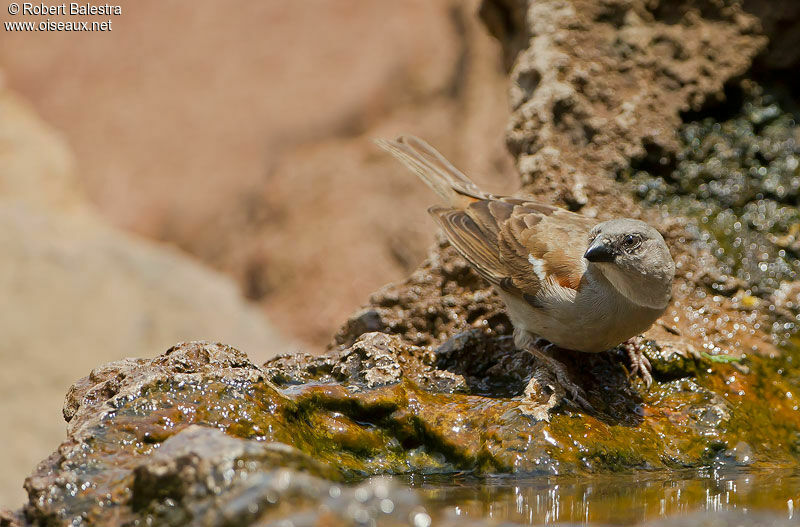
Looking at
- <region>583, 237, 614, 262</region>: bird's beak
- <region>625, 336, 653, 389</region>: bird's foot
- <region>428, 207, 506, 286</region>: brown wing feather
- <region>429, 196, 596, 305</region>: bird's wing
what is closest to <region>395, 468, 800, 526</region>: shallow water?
<region>625, 336, 653, 389</region>: bird's foot

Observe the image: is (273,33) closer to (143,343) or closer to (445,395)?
(143,343)

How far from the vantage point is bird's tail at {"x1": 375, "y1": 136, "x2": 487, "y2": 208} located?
5.99 m

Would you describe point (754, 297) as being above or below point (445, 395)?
above

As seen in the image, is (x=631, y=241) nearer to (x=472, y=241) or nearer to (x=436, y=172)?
(x=472, y=241)

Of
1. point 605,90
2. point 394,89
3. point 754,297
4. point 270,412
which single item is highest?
point 394,89

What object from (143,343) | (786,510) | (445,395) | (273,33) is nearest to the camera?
(786,510)

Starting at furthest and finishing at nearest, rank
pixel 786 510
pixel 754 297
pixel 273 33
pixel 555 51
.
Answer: pixel 273 33 → pixel 555 51 → pixel 754 297 → pixel 786 510

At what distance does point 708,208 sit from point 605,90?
109cm

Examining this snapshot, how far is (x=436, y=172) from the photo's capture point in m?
6.25

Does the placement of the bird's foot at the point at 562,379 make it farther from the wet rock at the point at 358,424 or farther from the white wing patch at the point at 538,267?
the white wing patch at the point at 538,267

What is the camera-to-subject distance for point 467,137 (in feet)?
39.4

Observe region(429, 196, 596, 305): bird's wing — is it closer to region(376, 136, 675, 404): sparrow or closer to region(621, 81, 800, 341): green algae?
region(376, 136, 675, 404): sparrow

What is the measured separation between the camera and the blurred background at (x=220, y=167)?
36.3ft

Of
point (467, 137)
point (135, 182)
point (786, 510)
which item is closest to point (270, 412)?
point (786, 510)
